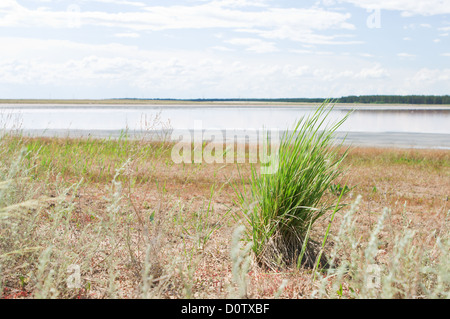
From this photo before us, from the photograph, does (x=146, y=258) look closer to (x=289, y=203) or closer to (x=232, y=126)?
(x=289, y=203)

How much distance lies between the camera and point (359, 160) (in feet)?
45.0

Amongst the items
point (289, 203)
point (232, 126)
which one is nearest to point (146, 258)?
point (289, 203)

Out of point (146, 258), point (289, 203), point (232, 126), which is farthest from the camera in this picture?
point (232, 126)

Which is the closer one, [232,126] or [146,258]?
[146,258]

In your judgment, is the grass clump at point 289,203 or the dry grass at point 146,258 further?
the grass clump at point 289,203

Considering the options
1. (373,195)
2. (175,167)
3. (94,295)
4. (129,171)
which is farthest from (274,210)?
(175,167)

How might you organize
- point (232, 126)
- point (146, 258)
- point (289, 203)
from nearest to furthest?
point (146, 258) → point (289, 203) → point (232, 126)

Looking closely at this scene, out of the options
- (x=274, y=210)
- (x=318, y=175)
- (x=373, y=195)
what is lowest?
(x=373, y=195)

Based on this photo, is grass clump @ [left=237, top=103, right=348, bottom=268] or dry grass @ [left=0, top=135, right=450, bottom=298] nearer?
dry grass @ [left=0, top=135, right=450, bottom=298]
